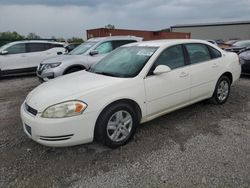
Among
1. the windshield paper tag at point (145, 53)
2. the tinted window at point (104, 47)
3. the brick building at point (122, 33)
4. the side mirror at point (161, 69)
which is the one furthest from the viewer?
the brick building at point (122, 33)

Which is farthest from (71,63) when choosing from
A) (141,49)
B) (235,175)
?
(235,175)

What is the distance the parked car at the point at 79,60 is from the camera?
23.2ft

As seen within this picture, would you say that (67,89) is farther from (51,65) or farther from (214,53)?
(51,65)

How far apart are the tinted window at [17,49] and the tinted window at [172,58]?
27.4 feet

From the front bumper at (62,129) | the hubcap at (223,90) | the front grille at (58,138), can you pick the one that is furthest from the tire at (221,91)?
the front grille at (58,138)

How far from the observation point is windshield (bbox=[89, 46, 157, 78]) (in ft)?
12.6

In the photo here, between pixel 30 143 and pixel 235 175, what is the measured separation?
9.51 feet

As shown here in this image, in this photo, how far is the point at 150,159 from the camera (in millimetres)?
3217

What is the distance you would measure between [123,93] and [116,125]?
463 mm

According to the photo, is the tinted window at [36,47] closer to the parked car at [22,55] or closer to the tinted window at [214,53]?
the parked car at [22,55]

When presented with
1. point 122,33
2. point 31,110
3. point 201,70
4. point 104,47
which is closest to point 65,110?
point 31,110

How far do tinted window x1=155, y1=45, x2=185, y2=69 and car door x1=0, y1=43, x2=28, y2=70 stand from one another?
8163 millimetres

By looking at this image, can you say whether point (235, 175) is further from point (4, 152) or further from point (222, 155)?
point (4, 152)

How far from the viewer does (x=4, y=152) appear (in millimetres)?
3514
